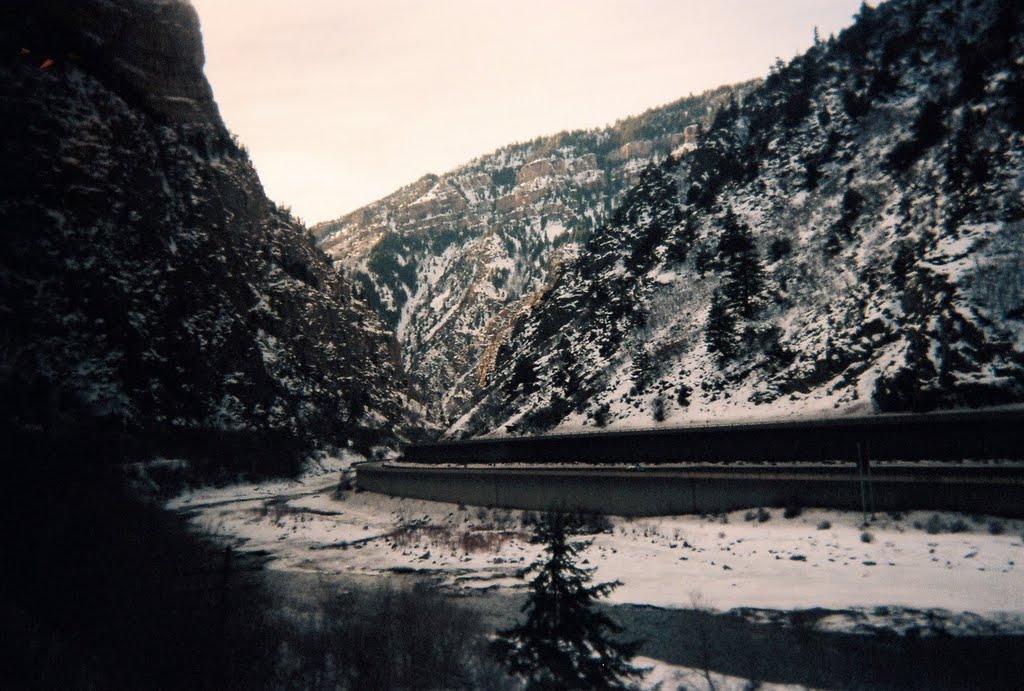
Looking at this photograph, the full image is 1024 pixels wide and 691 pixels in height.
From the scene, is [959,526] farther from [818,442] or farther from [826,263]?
[826,263]

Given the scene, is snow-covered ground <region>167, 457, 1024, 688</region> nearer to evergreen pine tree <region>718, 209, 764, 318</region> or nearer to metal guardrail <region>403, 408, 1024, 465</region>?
metal guardrail <region>403, 408, 1024, 465</region>

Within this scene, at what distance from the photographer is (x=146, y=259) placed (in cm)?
6831

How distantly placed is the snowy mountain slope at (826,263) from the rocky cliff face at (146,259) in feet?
83.1

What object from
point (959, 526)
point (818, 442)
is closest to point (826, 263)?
point (818, 442)

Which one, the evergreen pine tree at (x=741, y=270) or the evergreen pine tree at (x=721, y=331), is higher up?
the evergreen pine tree at (x=741, y=270)

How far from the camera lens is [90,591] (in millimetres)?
15633

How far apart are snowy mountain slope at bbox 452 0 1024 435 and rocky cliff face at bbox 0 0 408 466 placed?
83.1 ft

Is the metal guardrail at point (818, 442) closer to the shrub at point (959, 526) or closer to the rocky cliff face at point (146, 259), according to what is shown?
the shrub at point (959, 526)

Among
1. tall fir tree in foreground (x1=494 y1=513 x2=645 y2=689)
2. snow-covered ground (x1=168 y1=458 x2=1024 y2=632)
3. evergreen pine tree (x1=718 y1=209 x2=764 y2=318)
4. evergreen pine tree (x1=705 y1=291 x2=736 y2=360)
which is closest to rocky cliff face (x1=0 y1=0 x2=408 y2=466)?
snow-covered ground (x1=168 y1=458 x2=1024 y2=632)

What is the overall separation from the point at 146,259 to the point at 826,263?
6418 centimetres

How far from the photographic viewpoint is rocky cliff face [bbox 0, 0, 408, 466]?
58.2 metres

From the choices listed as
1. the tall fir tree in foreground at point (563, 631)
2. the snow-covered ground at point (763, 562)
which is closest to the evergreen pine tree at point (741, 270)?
the snow-covered ground at point (763, 562)

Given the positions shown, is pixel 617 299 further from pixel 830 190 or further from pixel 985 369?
pixel 985 369

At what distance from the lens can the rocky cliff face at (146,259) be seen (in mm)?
58250
